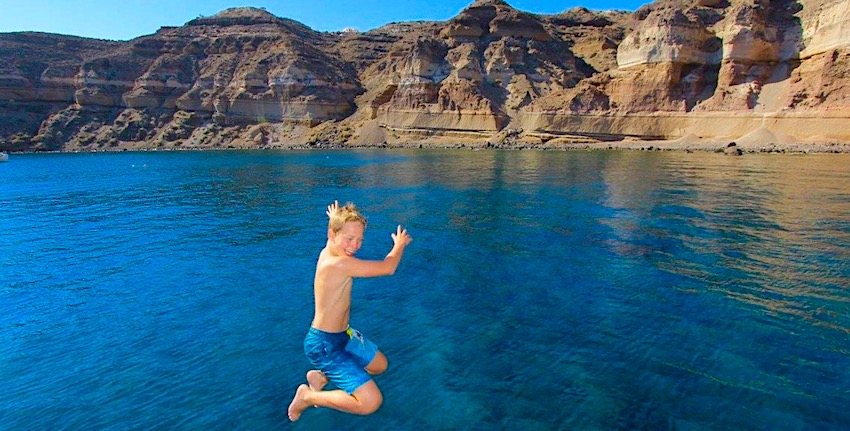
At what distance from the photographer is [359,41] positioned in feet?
454

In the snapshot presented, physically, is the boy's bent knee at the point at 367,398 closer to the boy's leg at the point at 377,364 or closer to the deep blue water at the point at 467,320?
the boy's leg at the point at 377,364

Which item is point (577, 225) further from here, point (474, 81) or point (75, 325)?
point (474, 81)

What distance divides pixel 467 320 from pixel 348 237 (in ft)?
14.9

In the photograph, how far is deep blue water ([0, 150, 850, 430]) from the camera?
5957 millimetres

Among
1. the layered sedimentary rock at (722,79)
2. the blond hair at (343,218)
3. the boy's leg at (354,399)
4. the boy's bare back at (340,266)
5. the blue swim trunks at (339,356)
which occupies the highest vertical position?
the layered sedimentary rock at (722,79)

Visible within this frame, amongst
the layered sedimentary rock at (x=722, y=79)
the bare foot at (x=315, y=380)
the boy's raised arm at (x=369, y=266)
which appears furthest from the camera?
the layered sedimentary rock at (x=722, y=79)

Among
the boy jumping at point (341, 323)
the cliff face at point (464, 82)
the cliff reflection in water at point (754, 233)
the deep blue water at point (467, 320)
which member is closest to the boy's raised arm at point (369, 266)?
the boy jumping at point (341, 323)

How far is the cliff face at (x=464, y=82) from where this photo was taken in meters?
63.8

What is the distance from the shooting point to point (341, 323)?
5070mm

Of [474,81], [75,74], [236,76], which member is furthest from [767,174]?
[75,74]

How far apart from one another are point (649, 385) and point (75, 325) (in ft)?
32.5

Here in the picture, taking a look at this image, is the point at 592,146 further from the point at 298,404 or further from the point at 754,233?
the point at 298,404

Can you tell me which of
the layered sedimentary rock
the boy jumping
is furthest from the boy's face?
the layered sedimentary rock

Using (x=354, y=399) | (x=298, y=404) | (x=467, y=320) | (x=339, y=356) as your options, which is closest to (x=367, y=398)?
(x=354, y=399)
